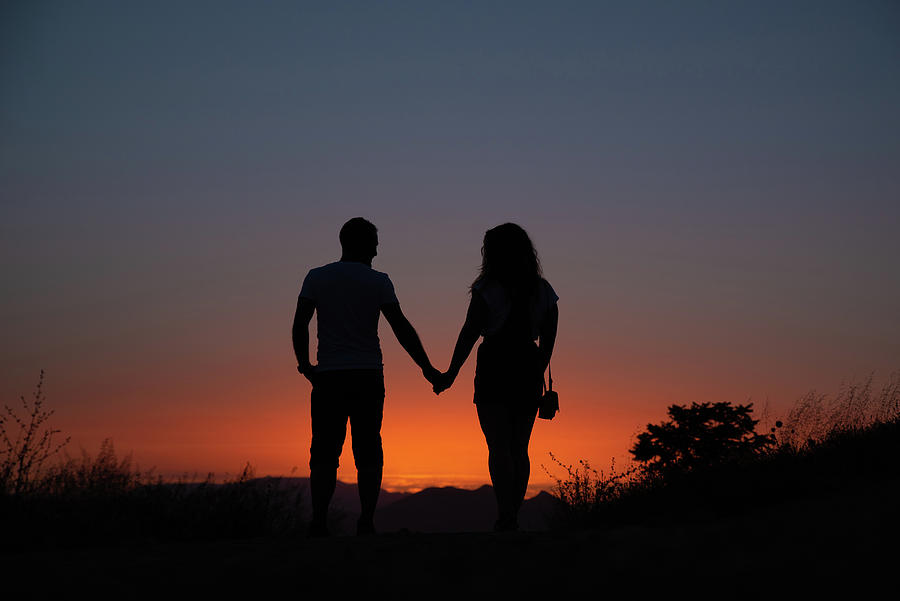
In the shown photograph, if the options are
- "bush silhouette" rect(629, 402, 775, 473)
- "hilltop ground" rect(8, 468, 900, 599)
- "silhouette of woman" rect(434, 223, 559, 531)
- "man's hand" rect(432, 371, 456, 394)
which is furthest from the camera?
"bush silhouette" rect(629, 402, 775, 473)

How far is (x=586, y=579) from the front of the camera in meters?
3.65

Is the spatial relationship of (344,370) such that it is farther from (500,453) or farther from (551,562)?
(551,562)

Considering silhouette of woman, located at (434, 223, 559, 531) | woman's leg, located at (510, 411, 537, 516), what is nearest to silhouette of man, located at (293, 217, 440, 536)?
silhouette of woman, located at (434, 223, 559, 531)

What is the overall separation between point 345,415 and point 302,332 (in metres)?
0.70

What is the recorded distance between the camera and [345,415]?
611cm

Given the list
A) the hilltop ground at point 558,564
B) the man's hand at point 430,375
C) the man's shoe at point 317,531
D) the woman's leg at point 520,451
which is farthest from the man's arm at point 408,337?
the hilltop ground at point 558,564

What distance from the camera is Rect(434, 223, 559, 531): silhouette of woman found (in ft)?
19.5

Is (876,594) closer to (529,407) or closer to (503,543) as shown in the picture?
(503,543)

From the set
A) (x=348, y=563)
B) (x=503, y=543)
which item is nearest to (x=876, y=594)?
(x=503, y=543)

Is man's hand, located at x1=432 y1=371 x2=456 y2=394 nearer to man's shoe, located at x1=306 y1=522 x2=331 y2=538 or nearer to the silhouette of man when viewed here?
the silhouette of man

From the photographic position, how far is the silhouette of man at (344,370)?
6.03 metres

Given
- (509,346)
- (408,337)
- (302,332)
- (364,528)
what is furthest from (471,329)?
(364,528)

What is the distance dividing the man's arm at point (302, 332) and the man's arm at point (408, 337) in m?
0.54

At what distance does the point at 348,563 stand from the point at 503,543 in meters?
0.78
